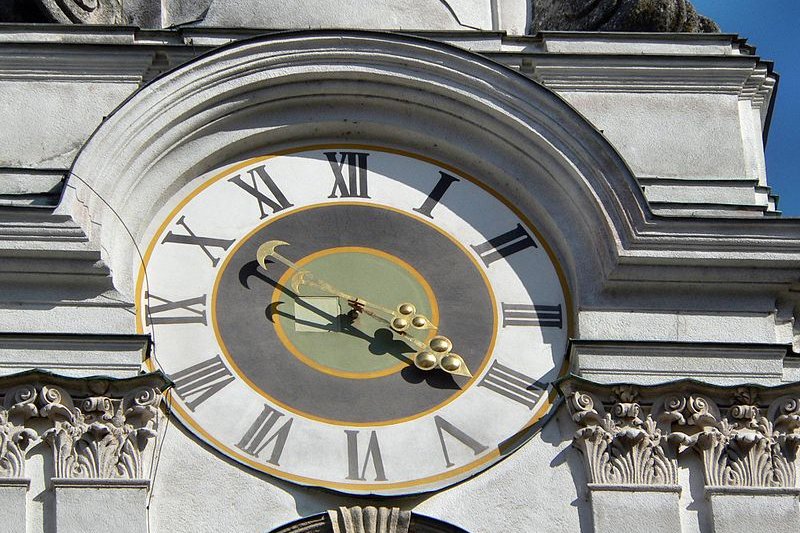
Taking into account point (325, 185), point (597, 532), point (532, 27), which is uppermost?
point (532, 27)

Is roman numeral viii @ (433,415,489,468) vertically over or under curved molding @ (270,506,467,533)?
over

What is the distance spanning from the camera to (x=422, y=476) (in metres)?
11.1

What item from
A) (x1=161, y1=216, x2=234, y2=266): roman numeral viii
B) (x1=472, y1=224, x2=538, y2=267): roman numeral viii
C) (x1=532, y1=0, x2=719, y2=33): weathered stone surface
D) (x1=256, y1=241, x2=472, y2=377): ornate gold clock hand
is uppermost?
(x1=532, y1=0, x2=719, y2=33): weathered stone surface

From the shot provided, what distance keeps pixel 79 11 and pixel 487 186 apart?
92.0 inches

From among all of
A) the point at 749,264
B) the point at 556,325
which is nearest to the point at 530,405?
the point at 556,325

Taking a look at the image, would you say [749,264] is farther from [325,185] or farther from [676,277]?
[325,185]

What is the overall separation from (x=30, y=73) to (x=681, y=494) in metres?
3.75

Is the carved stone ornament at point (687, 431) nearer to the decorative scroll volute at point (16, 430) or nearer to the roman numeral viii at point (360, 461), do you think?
the roman numeral viii at point (360, 461)

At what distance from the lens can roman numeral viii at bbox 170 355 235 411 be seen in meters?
11.2

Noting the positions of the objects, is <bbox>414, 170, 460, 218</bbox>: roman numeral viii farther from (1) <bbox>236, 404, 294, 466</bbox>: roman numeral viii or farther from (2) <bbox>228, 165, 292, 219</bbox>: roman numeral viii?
(1) <bbox>236, 404, 294, 466</bbox>: roman numeral viii

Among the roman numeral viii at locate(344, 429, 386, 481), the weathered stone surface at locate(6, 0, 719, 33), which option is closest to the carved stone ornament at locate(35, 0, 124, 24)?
the weathered stone surface at locate(6, 0, 719, 33)

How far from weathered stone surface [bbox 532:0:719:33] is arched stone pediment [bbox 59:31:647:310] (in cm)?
115

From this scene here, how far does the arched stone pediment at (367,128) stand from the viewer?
11.7 m

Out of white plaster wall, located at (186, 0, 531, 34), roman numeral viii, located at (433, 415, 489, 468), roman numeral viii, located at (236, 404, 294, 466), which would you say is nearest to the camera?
roman numeral viii, located at (236, 404, 294, 466)
